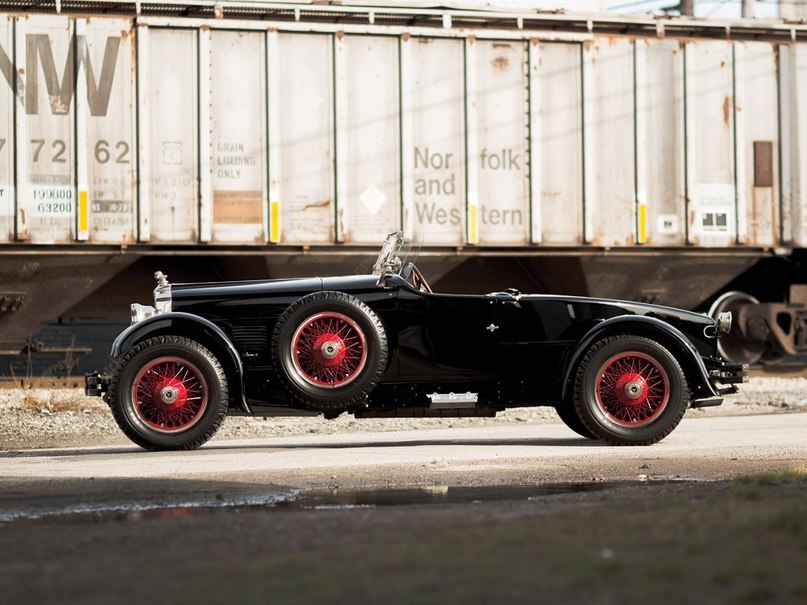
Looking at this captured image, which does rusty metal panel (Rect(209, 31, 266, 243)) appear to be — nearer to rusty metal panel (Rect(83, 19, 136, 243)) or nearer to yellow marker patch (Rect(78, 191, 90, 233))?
rusty metal panel (Rect(83, 19, 136, 243))

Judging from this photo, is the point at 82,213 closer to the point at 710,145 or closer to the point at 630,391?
the point at 630,391

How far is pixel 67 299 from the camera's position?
1442cm

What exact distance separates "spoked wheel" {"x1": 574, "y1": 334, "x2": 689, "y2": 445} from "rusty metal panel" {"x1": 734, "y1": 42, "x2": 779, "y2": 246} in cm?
762

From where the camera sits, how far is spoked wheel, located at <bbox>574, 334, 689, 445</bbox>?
9141mm

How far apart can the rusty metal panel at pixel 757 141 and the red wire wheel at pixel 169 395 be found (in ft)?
31.2

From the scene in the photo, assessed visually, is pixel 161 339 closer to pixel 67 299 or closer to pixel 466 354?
pixel 466 354

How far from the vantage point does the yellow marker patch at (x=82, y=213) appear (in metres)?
14.3

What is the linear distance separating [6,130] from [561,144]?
261 inches

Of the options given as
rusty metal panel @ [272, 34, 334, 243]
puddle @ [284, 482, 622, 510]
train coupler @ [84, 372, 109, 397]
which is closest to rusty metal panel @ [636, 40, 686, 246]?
rusty metal panel @ [272, 34, 334, 243]

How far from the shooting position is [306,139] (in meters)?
14.9

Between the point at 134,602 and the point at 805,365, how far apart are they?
14244mm

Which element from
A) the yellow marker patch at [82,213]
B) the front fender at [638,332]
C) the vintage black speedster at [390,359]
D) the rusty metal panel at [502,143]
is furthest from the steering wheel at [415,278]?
the yellow marker patch at [82,213]

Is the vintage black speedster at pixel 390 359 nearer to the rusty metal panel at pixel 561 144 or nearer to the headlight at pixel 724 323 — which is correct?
the headlight at pixel 724 323

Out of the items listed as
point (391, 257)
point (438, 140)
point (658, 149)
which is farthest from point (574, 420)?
point (658, 149)
